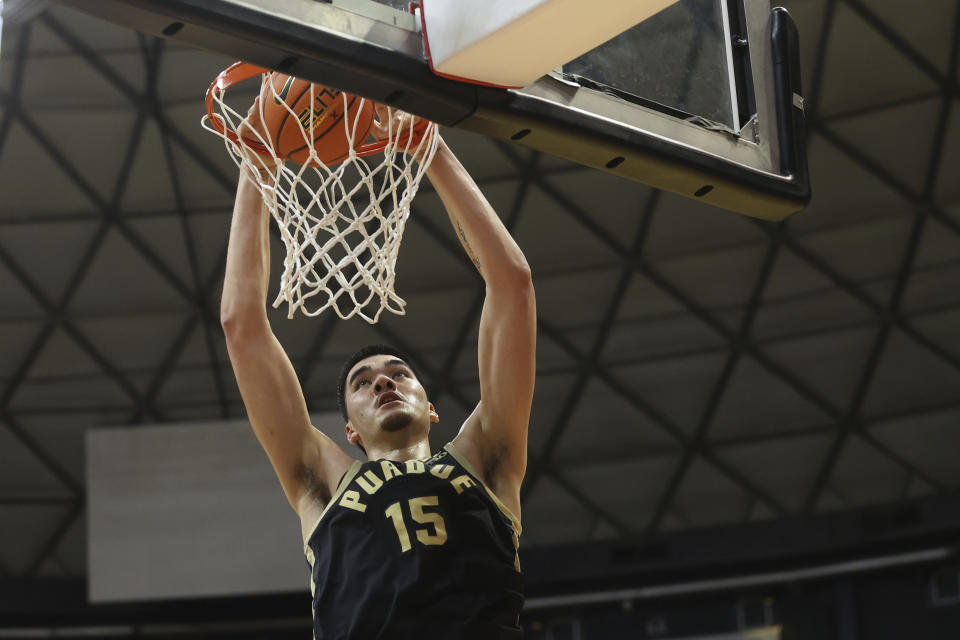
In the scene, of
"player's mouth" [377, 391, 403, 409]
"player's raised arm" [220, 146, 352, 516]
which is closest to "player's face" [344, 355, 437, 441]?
"player's mouth" [377, 391, 403, 409]

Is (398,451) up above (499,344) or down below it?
below

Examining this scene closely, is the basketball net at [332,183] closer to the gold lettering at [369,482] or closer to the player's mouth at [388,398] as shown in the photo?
the player's mouth at [388,398]

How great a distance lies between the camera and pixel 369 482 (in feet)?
14.2

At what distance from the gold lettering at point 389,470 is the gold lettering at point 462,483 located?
209 mm

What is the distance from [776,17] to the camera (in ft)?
15.0

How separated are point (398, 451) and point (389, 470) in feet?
0.98

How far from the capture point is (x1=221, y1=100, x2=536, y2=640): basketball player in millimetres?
4012

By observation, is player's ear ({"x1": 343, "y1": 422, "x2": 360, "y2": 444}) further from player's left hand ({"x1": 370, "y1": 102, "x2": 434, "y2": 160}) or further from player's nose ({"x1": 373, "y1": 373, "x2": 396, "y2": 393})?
player's left hand ({"x1": 370, "y1": 102, "x2": 434, "y2": 160})

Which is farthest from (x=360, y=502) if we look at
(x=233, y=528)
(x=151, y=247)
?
(x=151, y=247)

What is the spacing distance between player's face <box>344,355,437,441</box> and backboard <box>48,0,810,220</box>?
50.2 inches

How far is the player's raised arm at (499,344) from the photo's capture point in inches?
182

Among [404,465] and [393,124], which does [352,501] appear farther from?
[393,124]

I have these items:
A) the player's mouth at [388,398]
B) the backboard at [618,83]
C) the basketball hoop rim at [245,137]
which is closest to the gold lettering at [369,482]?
the player's mouth at [388,398]

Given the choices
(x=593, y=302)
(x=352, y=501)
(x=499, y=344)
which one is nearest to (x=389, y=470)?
(x=352, y=501)
